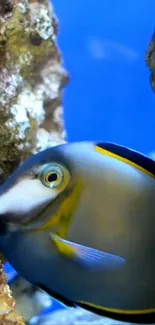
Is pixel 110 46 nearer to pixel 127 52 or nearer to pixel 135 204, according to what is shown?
pixel 127 52

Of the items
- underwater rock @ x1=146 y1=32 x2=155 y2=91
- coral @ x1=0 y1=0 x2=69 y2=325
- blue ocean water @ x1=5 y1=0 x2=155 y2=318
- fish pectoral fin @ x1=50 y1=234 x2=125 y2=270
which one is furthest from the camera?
blue ocean water @ x1=5 y1=0 x2=155 y2=318

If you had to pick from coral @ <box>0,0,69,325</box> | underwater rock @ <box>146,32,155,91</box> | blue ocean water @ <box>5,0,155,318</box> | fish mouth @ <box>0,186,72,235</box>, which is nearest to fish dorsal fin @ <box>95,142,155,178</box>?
fish mouth @ <box>0,186,72,235</box>

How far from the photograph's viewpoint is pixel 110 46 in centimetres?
292

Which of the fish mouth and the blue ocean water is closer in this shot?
the fish mouth

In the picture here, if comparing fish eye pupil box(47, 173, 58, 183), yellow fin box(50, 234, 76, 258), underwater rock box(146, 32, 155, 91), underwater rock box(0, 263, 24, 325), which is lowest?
underwater rock box(0, 263, 24, 325)

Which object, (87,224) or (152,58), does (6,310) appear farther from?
(152,58)

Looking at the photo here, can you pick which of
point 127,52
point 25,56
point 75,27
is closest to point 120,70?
point 127,52

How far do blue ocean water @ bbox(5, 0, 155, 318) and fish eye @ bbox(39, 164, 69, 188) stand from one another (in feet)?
6.22

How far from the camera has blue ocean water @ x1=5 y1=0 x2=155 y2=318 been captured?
2.81m

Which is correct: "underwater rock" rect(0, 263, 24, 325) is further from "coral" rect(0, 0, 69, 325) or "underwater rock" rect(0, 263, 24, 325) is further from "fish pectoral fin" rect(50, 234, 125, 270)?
"coral" rect(0, 0, 69, 325)

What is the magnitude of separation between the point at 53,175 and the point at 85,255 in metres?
0.15

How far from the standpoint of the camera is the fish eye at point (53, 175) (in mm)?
841

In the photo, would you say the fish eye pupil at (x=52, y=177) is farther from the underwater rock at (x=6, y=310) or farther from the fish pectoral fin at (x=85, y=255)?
the underwater rock at (x=6, y=310)

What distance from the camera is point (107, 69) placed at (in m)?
2.98
